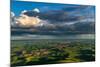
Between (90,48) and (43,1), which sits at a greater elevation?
(43,1)

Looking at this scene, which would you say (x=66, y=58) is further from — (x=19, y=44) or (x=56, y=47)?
(x=19, y=44)

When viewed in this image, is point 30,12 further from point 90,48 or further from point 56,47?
point 90,48

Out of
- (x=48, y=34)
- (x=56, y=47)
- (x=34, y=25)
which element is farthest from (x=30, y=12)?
(x=56, y=47)
